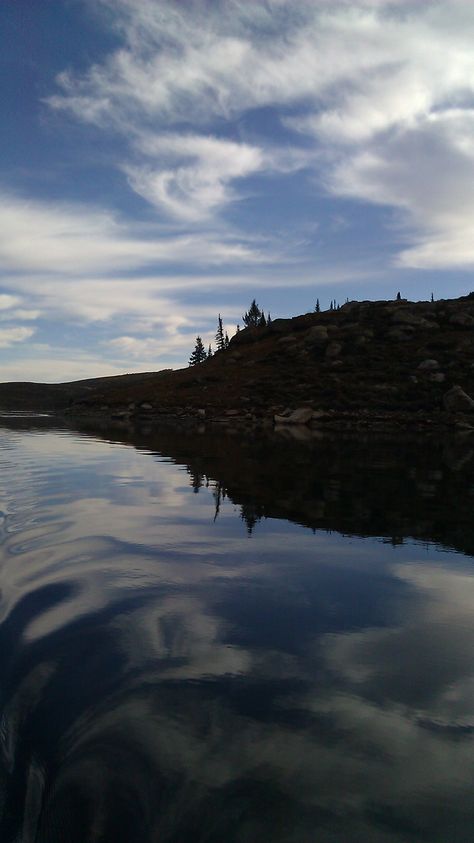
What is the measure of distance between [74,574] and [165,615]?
1982mm

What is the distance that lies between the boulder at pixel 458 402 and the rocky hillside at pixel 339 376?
0.10 metres

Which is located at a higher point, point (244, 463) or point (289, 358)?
point (289, 358)

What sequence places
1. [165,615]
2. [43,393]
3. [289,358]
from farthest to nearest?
1. [43,393]
2. [289,358]
3. [165,615]

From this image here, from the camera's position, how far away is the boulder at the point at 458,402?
55.2 metres

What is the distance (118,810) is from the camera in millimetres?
3172

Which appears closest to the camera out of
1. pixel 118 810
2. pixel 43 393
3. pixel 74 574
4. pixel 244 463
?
pixel 118 810

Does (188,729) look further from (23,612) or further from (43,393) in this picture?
(43,393)

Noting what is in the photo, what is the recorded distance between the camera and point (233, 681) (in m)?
4.64

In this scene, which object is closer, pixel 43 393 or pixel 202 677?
pixel 202 677

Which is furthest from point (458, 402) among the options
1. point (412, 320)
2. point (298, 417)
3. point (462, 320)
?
point (412, 320)

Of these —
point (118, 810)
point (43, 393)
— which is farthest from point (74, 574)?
point (43, 393)

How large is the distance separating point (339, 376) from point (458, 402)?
53.9ft

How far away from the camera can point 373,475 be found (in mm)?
19094

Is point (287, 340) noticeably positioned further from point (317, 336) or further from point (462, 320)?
point (462, 320)
